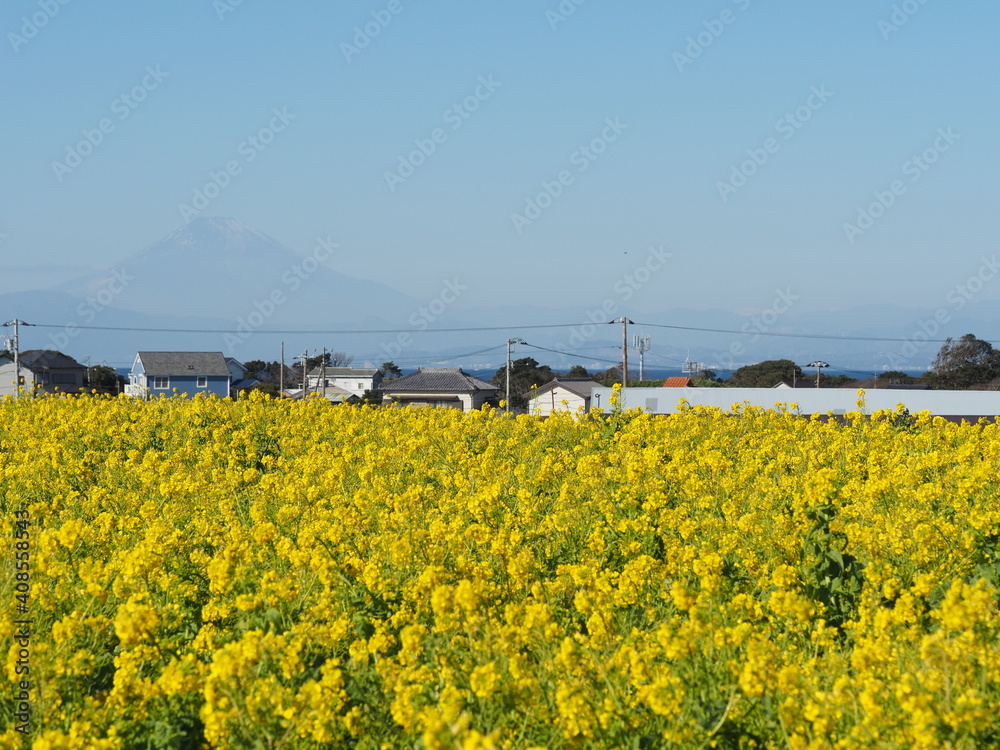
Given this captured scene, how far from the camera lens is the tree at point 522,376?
8425 cm

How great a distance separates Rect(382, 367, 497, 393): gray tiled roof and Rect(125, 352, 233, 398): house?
21.7 metres

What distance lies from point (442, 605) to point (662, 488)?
3.30 metres

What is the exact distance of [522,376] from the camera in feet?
298

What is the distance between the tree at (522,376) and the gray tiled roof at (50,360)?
4187 cm

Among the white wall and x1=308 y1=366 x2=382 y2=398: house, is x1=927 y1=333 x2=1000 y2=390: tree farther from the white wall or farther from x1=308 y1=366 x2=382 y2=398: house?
x1=308 y1=366 x2=382 y2=398: house

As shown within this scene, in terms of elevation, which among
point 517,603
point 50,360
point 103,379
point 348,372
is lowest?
point 517,603

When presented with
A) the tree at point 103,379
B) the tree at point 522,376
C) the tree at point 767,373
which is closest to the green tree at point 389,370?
the tree at point 522,376

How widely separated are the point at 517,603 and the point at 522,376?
86106 millimetres

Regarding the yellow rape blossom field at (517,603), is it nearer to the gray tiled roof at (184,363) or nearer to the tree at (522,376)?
the tree at (522,376)

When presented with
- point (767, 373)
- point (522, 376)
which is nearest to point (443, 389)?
point (522, 376)

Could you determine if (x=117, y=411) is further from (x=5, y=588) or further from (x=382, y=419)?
(x=5, y=588)

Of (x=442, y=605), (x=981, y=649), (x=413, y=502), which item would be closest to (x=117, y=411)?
(x=413, y=502)

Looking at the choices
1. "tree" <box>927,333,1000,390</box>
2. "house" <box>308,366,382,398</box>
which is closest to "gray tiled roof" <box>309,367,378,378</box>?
"house" <box>308,366,382,398</box>

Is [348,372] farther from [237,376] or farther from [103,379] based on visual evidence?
[103,379]
